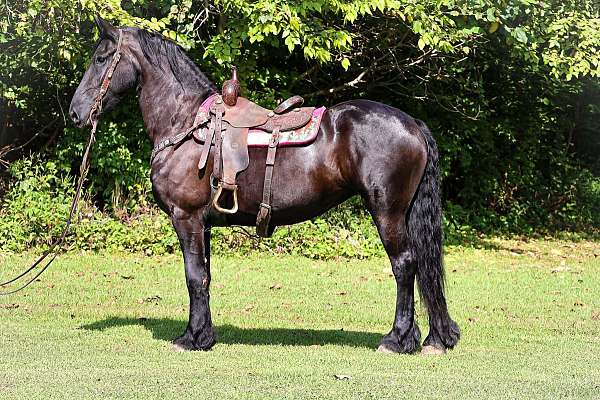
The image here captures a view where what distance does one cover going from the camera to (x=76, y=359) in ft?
21.1

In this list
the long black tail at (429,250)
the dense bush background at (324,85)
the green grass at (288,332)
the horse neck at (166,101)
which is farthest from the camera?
the dense bush background at (324,85)

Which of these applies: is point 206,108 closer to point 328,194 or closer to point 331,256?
point 328,194

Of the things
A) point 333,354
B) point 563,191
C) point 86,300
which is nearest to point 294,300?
point 86,300

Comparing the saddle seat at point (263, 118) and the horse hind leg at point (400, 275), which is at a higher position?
the saddle seat at point (263, 118)

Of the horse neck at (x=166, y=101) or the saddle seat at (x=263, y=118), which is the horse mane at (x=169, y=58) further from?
the saddle seat at (x=263, y=118)

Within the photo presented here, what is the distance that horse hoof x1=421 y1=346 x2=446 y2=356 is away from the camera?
6734 mm

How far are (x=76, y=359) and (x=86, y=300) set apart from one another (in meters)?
3.21

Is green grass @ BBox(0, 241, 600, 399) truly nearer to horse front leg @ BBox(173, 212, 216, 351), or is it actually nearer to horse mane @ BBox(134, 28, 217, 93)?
horse front leg @ BBox(173, 212, 216, 351)

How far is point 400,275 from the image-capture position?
6.73 meters

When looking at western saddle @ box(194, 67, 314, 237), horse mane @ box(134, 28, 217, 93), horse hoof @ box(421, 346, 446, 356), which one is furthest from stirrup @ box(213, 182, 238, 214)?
horse hoof @ box(421, 346, 446, 356)

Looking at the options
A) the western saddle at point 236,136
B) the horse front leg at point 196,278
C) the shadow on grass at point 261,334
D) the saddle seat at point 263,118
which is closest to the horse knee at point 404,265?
the shadow on grass at point 261,334

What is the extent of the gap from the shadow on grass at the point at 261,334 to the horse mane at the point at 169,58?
201cm

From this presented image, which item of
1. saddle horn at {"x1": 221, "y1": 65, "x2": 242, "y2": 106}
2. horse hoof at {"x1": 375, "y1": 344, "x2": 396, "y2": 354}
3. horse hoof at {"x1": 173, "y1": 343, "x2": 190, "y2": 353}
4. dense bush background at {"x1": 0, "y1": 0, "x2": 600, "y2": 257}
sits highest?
saddle horn at {"x1": 221, "y1": 65, "x2": 242, "y2": 106}

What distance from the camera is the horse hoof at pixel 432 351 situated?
22.1ft
